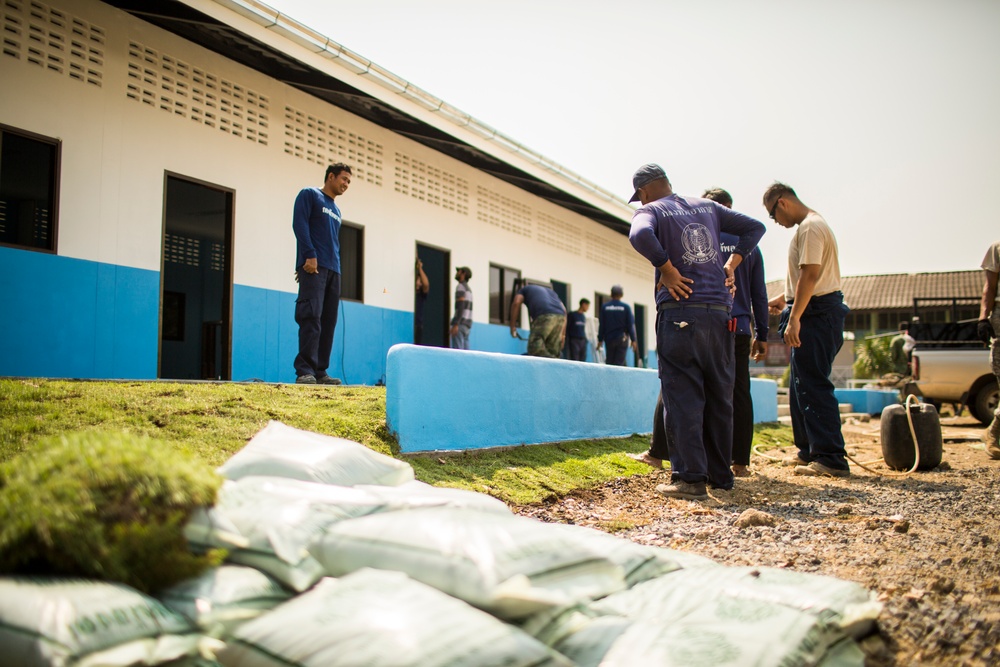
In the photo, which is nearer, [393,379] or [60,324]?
[393,379]

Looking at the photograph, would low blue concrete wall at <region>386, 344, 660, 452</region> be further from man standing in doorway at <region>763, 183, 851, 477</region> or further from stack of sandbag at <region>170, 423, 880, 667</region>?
stack of sandbag at <region>170, 423, 880, 667</region>

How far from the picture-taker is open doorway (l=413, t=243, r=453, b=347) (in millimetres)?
11703

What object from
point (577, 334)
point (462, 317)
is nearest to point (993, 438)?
point (462, 317)

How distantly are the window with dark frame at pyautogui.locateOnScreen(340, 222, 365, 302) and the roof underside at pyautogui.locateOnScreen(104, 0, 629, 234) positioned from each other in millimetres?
1726

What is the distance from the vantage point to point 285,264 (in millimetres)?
8750

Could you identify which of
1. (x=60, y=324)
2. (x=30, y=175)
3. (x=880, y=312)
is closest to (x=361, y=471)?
(x=60, y=324)

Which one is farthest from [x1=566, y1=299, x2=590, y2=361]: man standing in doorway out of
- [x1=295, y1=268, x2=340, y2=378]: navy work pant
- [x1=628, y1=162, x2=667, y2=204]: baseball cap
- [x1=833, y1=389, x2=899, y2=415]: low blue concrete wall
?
[x1=628, y1=162, x2=667, y2=204]: baseball cap

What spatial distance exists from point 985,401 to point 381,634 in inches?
526

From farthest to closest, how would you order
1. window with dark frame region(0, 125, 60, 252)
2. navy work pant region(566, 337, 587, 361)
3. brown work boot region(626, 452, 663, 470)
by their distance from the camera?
navy work pant region(566, 337, 587, 361) < window with dark frame region(0, 125, 60, 252) < brown work boot region(626, 452, 663, 470)

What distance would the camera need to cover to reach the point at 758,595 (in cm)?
167

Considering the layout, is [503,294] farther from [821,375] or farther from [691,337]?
[691,337]

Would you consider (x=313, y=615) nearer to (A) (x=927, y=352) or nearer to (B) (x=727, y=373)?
(B) (x=727, y=373)

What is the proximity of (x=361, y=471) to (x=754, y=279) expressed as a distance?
3719mm

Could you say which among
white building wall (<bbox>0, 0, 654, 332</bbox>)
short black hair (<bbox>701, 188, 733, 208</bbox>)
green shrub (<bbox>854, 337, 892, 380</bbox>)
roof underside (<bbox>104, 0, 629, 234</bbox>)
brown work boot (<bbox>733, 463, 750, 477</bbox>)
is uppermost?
roof underside (<bbox>104, 0, 629, 234</bbox>)
